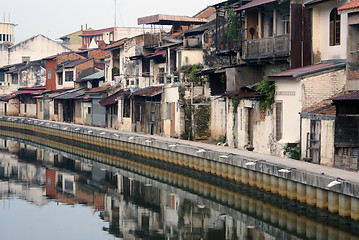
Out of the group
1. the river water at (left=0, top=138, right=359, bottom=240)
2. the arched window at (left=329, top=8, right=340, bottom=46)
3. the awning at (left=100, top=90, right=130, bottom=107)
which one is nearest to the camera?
the river water at (left=0, top=138, right=359, bottom=240)

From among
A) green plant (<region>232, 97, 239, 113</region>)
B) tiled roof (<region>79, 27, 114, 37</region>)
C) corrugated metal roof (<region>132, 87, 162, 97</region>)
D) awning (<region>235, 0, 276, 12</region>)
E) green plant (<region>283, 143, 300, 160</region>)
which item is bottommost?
green plant (<region>283, 143, 300, 160</region>)

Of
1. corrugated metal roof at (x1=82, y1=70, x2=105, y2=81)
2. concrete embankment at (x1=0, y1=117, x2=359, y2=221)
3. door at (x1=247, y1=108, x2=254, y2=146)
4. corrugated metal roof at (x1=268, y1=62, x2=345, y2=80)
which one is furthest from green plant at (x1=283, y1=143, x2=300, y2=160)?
corrugated metal roof at (x1=82, y1=70, x2=105, y2=81)

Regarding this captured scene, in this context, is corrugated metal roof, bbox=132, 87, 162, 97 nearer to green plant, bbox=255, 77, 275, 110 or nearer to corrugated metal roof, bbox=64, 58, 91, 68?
green plant, bbox=255, 77, 275, 110

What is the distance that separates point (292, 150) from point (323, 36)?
18.8 feet

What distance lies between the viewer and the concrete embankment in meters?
20.2

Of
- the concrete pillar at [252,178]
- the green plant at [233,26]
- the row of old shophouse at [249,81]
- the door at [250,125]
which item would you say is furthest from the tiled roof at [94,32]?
the concrete pillar at [252,178]

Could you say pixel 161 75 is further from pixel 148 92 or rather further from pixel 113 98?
pixel 113 98

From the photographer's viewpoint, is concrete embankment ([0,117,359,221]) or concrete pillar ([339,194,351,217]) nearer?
concrete pillar ([339,194,351,217])

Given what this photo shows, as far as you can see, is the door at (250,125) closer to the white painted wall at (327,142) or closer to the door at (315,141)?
the door at (315,141)

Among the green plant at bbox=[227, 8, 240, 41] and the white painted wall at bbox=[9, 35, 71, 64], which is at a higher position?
the white painted wall at bbox=[9, 35, 71, 64]

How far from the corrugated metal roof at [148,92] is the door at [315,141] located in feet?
61.8

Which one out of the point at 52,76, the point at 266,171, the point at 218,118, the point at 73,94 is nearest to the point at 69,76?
the point at 52,76

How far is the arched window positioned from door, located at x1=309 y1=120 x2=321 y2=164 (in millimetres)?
4635

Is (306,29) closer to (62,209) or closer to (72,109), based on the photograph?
(62,209)
